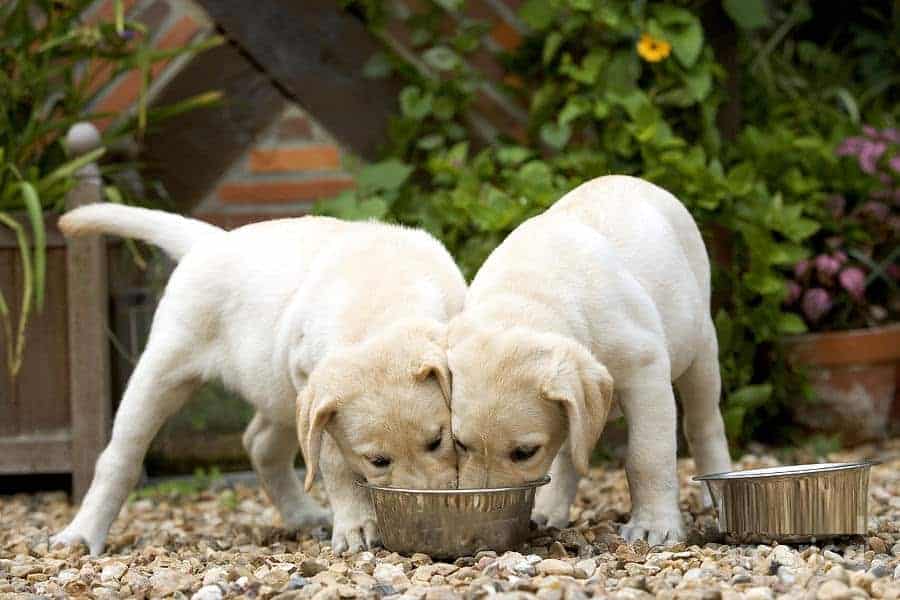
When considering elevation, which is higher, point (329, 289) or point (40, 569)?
point (329, 289)

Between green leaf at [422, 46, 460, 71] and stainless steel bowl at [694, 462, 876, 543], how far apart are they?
3.16 meters

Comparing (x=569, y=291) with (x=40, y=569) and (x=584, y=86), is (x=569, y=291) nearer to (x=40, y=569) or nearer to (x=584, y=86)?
(x=40, y=569)

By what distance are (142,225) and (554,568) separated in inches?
88.3

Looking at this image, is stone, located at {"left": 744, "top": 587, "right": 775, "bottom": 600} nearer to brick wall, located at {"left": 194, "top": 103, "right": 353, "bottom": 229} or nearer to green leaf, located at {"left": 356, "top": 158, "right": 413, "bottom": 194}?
green leaf, located at {"left": 356, "top": 158, "right": 413, "bottom": 194}

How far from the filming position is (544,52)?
6.13 meters

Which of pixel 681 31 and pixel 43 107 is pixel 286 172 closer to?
pixel 43 107

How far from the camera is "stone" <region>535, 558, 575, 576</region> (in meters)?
3.17

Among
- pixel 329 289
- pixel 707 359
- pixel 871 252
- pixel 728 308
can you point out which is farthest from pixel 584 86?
pixel 329 289

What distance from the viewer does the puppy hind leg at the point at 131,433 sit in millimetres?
4383

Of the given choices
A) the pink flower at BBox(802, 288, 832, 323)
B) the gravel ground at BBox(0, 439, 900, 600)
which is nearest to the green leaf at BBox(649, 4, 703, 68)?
the pink flower at BBox(802, 288, 832, 323)

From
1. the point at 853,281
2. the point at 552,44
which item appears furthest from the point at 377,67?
the point at 853,281

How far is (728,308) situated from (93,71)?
314 cm

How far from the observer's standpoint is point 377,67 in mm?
6422

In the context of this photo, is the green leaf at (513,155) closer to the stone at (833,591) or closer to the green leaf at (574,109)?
the green leaf at (574,109)
